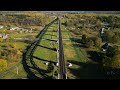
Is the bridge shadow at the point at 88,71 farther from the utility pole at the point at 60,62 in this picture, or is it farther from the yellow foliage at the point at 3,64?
the yellow foliage at the point at 3,64

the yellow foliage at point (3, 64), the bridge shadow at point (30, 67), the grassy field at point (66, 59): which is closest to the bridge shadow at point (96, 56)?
the grassy field at point (66, 59)

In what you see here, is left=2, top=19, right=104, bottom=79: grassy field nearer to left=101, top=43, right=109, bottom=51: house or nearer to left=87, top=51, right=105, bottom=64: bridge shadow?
left=87, top=51, right=105, bottom=64: bridge shadow

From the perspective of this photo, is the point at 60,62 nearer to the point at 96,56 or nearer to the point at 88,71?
the point at 88,71

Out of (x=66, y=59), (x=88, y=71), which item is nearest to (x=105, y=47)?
(x=88, y=71)

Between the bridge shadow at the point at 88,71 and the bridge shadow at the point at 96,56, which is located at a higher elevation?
the bridge shadow at the point at 96,56

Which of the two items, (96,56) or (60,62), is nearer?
(60,62)

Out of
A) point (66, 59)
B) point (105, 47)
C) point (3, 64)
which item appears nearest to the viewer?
point (3, 64)

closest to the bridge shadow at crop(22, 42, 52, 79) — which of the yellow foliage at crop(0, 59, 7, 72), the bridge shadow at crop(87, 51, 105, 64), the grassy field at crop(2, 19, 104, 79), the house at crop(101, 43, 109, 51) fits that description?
the grassy field at crop(2, 19, 104, 79)
